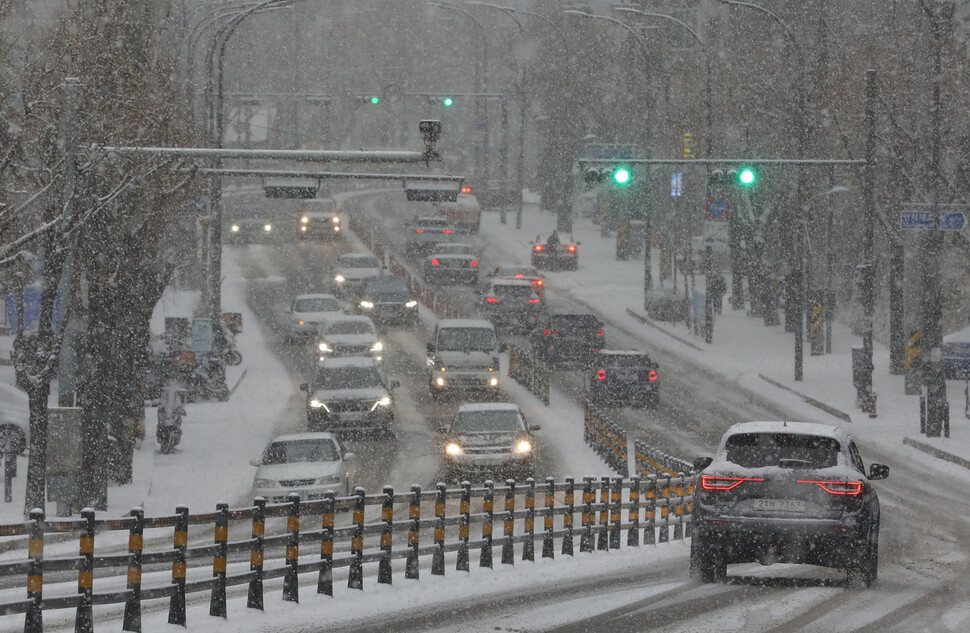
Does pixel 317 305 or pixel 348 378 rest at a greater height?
pixel 317 305

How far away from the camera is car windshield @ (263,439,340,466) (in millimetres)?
27141

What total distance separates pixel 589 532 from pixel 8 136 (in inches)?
368

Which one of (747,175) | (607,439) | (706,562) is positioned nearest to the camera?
(706,562)

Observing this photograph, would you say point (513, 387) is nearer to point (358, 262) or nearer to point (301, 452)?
point (301, 452)

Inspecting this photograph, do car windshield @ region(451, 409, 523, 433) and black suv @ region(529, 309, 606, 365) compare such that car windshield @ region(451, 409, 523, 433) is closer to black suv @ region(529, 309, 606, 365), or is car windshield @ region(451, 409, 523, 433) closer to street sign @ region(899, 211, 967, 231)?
street sign @ region(899, 211, 967, 231)

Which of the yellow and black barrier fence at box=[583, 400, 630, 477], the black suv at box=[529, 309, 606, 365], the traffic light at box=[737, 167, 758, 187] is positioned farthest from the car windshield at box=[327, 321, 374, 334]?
the traffic light at box=[737, 167, 758, 187]

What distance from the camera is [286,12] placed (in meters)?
107

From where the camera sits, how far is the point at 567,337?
4562 cm

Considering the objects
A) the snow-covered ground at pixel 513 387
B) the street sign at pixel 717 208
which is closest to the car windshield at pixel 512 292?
the snow-covered ground at pixel 513 387

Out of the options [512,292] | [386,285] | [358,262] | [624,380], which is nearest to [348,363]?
[624,380]

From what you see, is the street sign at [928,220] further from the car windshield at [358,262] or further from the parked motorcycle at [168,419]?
the car windshield at [358,262]

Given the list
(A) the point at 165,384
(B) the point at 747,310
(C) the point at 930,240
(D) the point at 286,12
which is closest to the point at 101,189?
(A) the point at 165,384

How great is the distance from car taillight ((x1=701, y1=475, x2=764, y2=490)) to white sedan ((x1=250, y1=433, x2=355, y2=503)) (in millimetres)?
11171

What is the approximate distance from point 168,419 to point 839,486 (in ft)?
65.2
